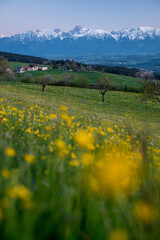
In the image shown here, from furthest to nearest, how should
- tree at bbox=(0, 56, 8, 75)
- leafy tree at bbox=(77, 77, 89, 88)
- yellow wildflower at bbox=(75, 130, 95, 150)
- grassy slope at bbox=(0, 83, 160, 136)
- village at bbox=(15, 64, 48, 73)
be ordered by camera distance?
village at bbox=(15, 64, 48, 73) < leafy tree at bbox=(77, 77, 89, 88) < tree at bbox=(0, 56, 8, 75) < grassy slope at bbox=(0, 83, 160, 136) < yellow wildflower at bbox=(75, 130, 95, 150)

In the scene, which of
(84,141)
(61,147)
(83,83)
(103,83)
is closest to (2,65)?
(103,83)

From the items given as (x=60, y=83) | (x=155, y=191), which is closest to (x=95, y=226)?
(x=155, y=191)

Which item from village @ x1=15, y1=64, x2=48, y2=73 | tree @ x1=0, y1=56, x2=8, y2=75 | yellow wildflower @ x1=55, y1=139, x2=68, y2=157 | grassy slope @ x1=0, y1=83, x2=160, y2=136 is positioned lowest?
grassy slope @ x1=0, y1=83, x2=160, y2=136

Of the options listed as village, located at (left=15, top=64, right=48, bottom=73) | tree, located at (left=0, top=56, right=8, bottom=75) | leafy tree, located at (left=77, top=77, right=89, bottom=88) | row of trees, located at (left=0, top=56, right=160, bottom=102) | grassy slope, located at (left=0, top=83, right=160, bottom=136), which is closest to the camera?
grassy slope, located at (left=0, top=83, right=160, bottom=136)

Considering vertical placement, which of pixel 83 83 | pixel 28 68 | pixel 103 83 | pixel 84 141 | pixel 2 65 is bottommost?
pixel 84 141

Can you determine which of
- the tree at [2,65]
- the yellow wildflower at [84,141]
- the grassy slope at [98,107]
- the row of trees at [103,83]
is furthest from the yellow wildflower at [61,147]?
the tree at [2,65]

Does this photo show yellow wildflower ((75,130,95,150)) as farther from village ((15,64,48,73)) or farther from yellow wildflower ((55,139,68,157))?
village ((15,64,48,73))

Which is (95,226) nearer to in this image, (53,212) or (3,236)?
(53,212)

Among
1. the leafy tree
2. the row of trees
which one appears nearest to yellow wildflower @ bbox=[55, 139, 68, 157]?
the row of trees

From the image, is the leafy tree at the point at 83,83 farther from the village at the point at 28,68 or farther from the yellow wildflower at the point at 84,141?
the yellow wildflower at the point at 84,141

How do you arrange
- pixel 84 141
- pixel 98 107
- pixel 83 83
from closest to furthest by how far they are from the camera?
pixel 84 141 → pixel 98 107 → pixel 83 83

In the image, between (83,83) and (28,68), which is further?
(28,68)

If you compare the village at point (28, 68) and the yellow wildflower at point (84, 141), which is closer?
the yellow wildflower at point (84, 141)

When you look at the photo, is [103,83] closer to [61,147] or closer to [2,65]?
[2,65]
